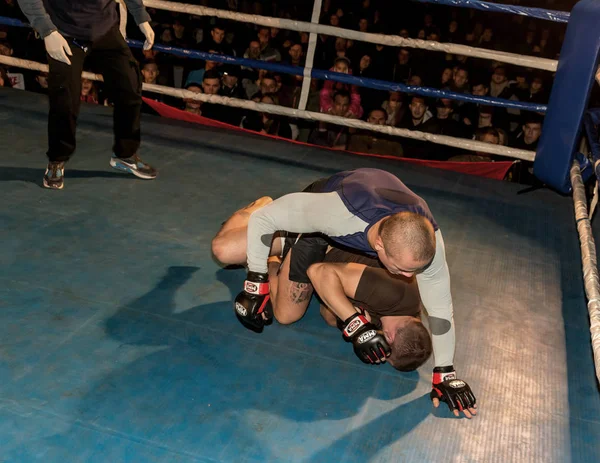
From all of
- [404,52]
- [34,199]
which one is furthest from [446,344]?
[404,52]

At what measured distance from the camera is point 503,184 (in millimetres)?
4051

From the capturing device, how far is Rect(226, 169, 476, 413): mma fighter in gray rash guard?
207 cm

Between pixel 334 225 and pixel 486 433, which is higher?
pixel 334 225

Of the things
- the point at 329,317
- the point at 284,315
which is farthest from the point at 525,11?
the point at 284,315

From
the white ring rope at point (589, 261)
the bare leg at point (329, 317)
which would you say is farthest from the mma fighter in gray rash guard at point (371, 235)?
the white ring rope at point (589, 261)

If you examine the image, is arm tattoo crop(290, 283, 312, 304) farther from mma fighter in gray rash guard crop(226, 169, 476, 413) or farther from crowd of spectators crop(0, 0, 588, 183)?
crowd of spectators crop(0, 0, 588, 183)

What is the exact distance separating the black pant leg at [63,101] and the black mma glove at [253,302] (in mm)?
1516

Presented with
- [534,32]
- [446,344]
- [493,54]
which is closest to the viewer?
[446,344]

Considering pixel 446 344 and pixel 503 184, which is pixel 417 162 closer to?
pixel 503 184

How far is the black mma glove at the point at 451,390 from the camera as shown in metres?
2.05

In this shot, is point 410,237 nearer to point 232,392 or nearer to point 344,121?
point 232,392

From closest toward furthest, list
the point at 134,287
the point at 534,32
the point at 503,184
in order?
the point at 134,287 → the point at 503,184 → the point at 534,32

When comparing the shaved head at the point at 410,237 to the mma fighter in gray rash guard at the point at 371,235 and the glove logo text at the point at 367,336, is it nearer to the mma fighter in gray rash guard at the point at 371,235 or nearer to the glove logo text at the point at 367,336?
the mma fighter in gray rash guard at the point at 371,235

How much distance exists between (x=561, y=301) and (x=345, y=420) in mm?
1279
